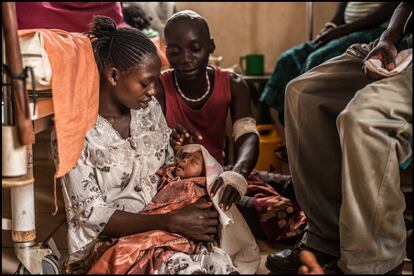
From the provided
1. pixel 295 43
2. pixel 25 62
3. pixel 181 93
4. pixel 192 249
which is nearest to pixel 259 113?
pixel 295 43

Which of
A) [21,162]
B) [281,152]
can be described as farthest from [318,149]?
[281,152]

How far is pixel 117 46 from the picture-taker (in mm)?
1723

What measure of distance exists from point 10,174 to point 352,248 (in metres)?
0.85

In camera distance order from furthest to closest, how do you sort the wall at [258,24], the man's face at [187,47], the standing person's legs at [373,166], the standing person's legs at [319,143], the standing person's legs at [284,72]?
the wall at [258,24] → the standing person's legs at [284,72] → the man's face at [187,47] → the standing person's legs at [319,143] → the standing person's legs at [373,166]

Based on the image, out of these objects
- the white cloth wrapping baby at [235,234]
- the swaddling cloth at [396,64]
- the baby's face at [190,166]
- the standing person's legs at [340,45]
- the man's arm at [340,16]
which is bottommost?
the white cloth wrapping baby at [235,234]

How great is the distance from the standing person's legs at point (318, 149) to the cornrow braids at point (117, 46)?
0.47 metres

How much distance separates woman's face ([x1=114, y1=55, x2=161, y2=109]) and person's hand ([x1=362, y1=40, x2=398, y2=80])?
0.59m

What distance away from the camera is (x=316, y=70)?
188 cm

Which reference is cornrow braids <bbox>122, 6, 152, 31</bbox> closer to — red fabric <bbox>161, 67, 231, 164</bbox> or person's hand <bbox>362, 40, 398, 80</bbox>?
red fabric <bbox>161, 67, 231, 164</bbox>

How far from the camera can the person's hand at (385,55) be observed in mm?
1594

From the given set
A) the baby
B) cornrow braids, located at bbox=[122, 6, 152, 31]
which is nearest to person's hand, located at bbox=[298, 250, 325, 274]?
the baby

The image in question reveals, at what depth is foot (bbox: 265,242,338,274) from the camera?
1.78 m

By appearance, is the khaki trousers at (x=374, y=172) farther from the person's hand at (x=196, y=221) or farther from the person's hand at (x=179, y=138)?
the person's hand at (x=179, y=138)

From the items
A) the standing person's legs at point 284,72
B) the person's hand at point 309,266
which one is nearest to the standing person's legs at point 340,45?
the standing person's legs at point 284,72
